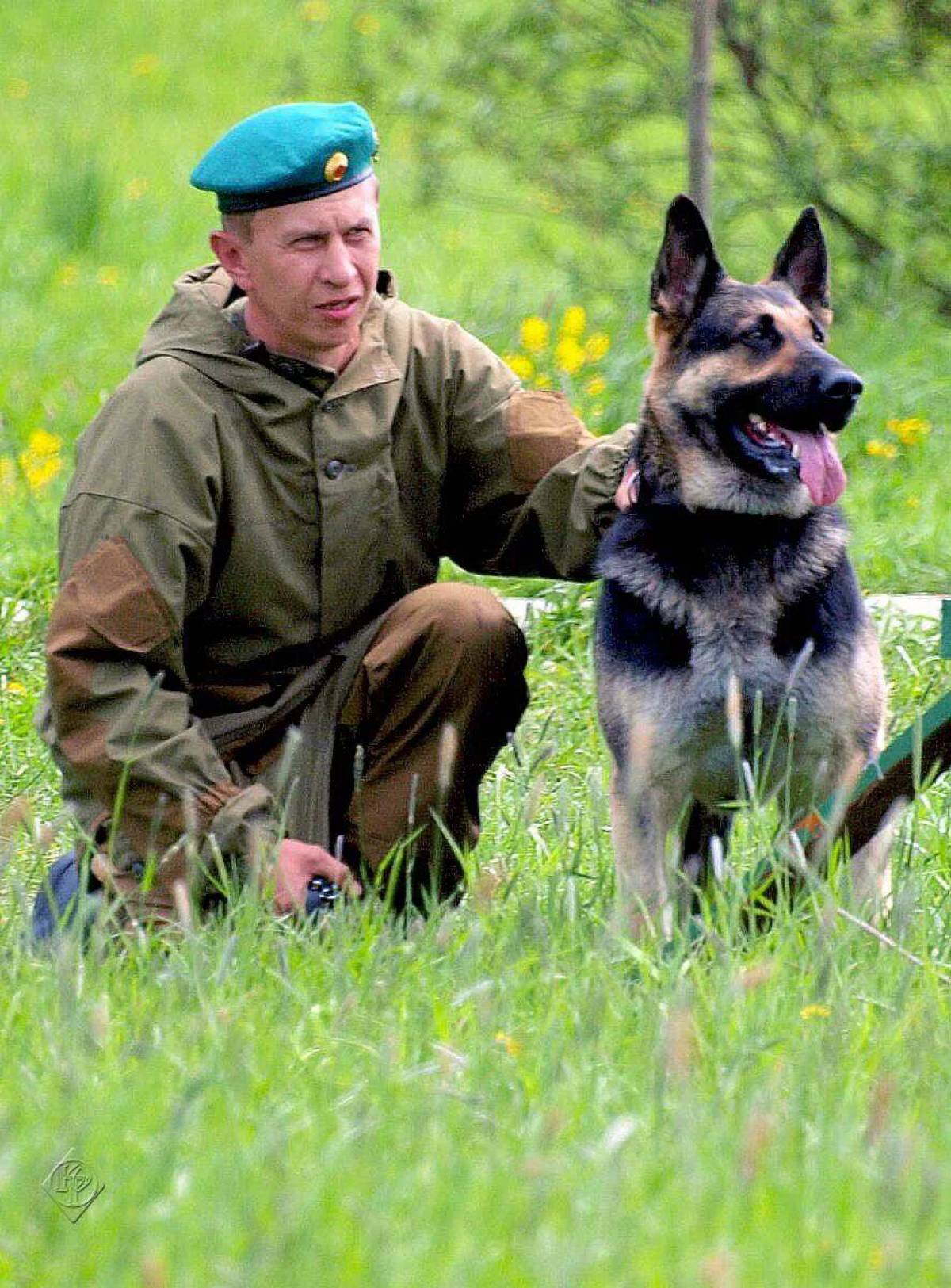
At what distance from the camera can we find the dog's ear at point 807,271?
3.45 metres

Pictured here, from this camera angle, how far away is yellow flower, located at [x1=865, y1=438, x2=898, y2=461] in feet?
19.2

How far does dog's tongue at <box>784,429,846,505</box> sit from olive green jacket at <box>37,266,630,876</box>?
34cm

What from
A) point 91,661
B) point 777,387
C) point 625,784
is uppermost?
point 777,387

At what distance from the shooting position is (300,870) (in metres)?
3.00

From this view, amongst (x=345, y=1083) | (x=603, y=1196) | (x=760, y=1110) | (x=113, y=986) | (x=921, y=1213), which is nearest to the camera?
(x=921, y=1213)

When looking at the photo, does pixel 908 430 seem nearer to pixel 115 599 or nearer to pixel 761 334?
pixel 761 334

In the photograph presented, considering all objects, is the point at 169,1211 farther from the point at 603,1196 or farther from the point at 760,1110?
the point at 760,1110

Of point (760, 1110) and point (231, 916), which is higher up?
point (760, 1110)

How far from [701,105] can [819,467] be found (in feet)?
6.73

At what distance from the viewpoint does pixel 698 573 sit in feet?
10.8

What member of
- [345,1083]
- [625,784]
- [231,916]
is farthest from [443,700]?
[345,1083]

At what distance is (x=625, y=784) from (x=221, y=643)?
0.75 meters

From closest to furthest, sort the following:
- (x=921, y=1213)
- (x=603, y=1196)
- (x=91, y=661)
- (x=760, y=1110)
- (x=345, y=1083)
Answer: (x=921, y=1213), (x=603, y=1196), (x=760, y=1110), (x=345, y=1083), (x=91, y=661)

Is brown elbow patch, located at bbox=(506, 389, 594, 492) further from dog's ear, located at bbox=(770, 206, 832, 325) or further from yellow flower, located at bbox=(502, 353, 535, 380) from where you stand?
yellow flower, located at bbox=(502, 353, 535, 380)
